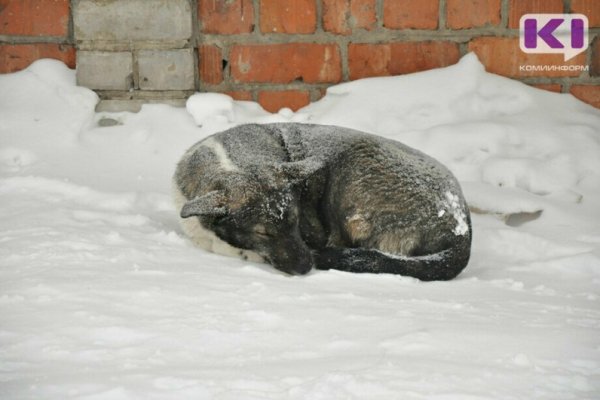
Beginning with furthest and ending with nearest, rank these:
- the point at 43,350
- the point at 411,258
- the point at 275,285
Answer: the point at 411,258, the point at 275,285, the point at 43,350

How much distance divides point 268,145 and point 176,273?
778mm

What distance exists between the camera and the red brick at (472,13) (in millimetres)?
3803

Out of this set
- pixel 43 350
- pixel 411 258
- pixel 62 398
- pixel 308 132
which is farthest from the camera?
pixel 308 132

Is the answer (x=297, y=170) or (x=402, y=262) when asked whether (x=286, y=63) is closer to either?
(x=297, y=170)

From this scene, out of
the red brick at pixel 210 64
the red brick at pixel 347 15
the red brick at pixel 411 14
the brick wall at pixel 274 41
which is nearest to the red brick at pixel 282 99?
the brick wall at pixel 274 41

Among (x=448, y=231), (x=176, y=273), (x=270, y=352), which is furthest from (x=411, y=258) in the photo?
(x=270, y=352)

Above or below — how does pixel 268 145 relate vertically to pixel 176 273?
above

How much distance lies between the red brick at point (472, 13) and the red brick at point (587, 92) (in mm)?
475

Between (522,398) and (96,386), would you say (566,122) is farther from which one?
(96,386)

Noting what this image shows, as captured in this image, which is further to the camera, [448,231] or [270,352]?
[448,231]

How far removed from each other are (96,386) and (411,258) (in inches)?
51.1

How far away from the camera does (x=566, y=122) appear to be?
3676mm

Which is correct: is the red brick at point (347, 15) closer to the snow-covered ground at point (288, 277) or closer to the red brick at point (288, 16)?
the red brick at point (288, 16)

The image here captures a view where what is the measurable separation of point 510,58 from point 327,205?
1418mm
